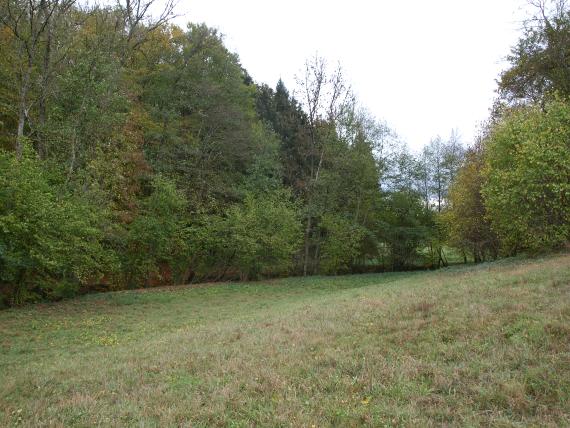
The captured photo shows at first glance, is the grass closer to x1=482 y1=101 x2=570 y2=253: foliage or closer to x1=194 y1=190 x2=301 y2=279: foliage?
x1=482 y1=101 x2=570 y2=253: foliage

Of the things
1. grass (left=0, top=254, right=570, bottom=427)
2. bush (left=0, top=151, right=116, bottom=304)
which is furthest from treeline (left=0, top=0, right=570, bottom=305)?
grass (left=0, top=254, right=570, bottom=427)

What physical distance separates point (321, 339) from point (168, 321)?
7939mm

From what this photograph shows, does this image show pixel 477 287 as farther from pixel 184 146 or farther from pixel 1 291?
pixel 184 146

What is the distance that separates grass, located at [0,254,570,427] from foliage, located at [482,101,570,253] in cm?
960

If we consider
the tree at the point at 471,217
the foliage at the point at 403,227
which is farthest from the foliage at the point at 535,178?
the foliage at the point at 403,227

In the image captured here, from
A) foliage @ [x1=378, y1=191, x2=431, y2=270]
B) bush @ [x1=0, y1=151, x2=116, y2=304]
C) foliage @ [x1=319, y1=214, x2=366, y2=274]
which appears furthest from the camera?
foliage @ [x1=378, y1=191, x2=431, y2=270]

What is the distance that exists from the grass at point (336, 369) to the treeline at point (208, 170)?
26.6 ft

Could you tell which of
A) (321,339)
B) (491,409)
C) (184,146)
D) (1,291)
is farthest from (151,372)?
(184,146)

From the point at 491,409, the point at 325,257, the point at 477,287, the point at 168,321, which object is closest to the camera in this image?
the point at 491,409

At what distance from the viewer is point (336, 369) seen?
250 inches

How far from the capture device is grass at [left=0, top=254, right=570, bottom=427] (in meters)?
4.88

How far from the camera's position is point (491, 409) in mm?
4664

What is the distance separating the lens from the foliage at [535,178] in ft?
61.6

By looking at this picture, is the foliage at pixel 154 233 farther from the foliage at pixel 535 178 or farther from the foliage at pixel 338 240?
the foliage at pixel 535 178
